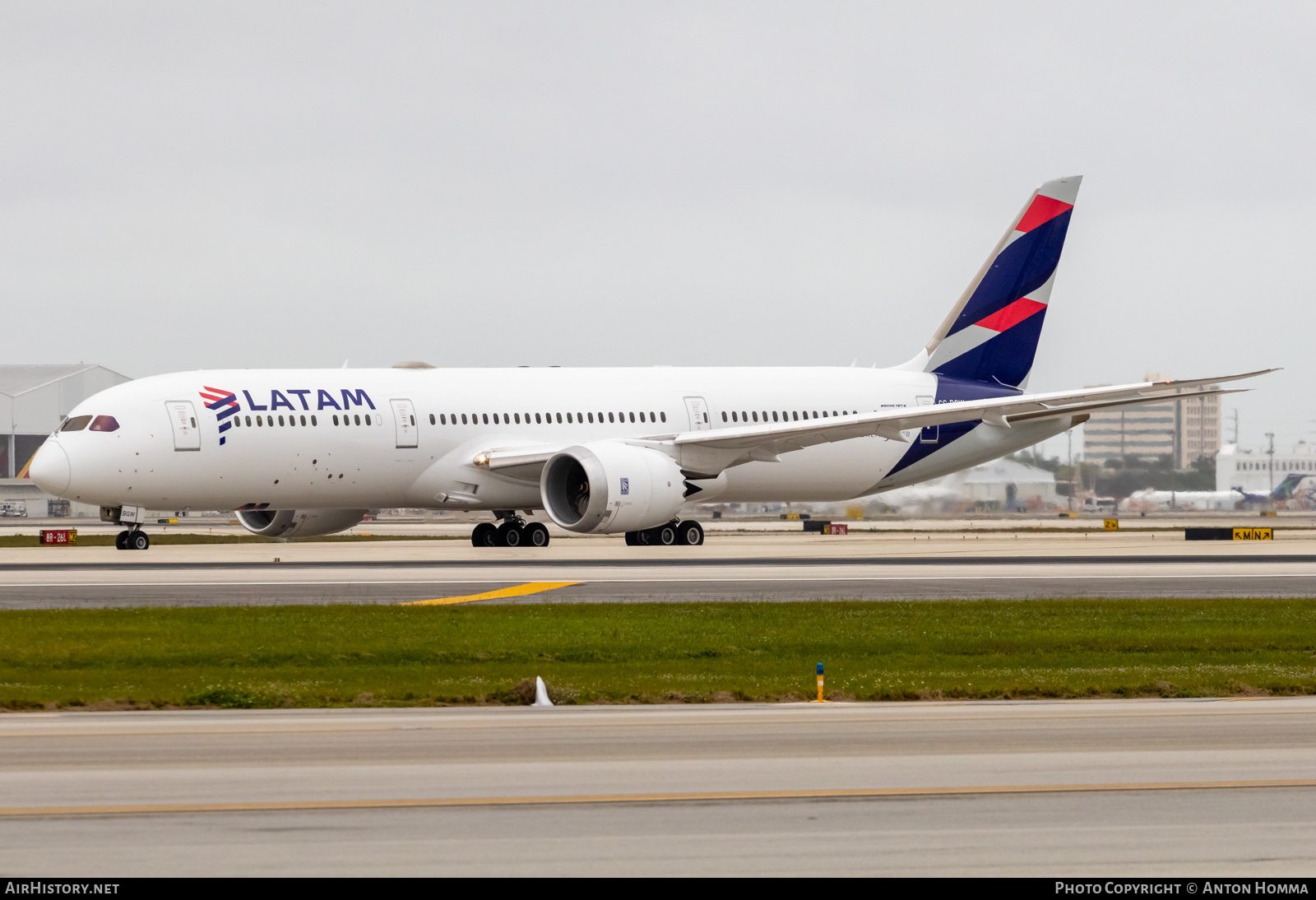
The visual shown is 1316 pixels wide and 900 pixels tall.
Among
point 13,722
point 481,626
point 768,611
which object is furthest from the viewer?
point 768,611

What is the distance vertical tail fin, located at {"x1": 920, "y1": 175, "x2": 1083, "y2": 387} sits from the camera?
47.5m

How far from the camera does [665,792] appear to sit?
1009cm

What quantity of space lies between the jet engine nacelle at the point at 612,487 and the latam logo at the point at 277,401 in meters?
5.04

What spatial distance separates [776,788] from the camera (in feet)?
33.6

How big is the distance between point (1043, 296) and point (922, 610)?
26705 mm

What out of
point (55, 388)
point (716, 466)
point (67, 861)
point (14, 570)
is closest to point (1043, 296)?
point (716, 466)

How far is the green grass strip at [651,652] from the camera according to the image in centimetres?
1557

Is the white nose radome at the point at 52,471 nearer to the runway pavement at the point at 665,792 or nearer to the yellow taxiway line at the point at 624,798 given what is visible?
the runway pavement at the point at 665,792

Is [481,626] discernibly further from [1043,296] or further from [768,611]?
[1043,296]

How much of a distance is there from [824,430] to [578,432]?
673 centimetres

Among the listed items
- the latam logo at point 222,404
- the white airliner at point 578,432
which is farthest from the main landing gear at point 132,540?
the latam logo at point 222,404

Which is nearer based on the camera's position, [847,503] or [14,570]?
[14,570]

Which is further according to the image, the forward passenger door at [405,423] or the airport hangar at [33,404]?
the airport hangar at [33,404]

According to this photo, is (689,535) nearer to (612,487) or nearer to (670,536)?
(670,536)
